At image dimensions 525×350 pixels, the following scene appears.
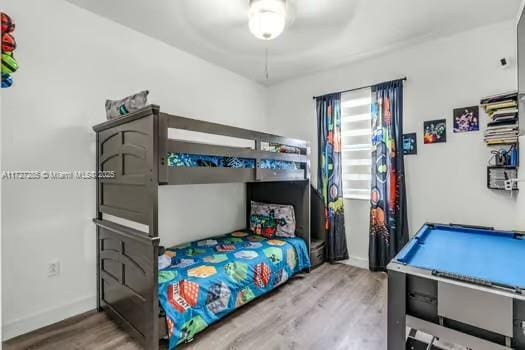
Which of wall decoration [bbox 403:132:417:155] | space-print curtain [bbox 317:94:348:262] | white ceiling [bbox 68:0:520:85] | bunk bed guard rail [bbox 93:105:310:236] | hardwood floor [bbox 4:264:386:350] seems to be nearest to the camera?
bunk bed guard rail [bbox 93:105:310:236]

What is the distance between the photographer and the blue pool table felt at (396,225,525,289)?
146 cm

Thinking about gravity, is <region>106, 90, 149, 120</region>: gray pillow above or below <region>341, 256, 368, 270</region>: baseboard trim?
above

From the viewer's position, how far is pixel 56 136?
2.21 metres

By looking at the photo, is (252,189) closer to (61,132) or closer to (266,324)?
(266,324)

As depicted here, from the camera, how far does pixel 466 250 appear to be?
Answer: 6.00 ft

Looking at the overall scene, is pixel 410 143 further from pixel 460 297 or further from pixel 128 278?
pixel 128 278

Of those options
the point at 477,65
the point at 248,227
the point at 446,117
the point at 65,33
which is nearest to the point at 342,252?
the point at 248,227

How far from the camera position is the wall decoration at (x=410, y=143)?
2969 millimetres

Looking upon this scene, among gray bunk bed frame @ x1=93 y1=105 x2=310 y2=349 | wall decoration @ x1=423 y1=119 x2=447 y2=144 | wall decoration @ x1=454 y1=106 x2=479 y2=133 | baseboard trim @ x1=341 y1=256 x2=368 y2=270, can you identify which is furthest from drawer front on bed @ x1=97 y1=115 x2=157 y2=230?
wall decoration @ x1=454 y1=106 x2=479 y2=133

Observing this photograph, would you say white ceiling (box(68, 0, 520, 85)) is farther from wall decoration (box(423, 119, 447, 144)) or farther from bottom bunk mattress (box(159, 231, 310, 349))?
bottom bunk mattress (box(159, 231, 310, 349))

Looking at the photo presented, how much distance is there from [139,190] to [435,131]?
2782mm

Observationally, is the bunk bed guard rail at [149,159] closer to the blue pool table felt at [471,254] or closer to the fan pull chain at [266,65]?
the fan pull chain at [266,65]

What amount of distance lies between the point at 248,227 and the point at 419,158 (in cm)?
219

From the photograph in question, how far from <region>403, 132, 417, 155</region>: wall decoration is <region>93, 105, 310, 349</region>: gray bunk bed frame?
1524mm
